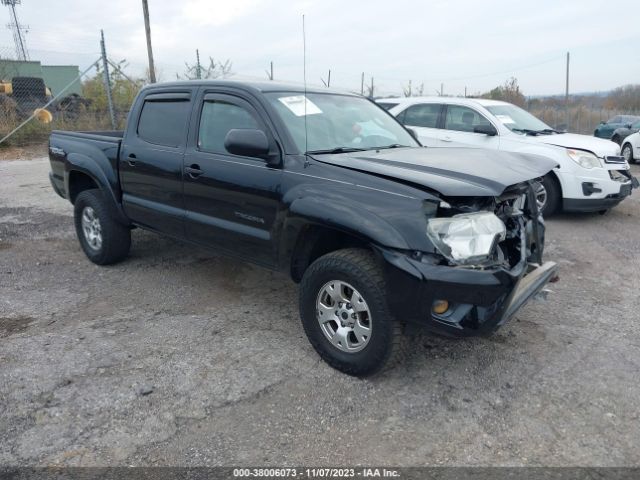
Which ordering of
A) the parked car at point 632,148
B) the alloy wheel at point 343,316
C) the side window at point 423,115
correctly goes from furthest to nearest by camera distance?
the parked car at point 632,148 → the side window at point 423,115 → the alloy wheel at point 343,316

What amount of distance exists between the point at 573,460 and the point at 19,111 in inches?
698

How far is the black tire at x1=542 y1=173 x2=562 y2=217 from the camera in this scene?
23.5 feet

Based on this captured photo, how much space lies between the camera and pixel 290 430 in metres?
2.72

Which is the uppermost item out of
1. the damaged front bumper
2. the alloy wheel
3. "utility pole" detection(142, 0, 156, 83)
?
"utility pole" detection(142, 0, 156, 83)

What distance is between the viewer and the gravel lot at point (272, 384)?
257cm

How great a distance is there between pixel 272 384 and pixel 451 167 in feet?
5.65

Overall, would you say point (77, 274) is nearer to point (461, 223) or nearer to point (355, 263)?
point (355, 263)

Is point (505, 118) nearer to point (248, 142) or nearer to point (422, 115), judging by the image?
point (422, 115)

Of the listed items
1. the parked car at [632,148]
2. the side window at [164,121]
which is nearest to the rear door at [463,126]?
the side window at [164,121]

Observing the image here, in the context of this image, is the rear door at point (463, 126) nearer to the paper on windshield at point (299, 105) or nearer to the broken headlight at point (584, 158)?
the broken headlight at point (584, 158)

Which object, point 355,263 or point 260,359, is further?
point 260,359

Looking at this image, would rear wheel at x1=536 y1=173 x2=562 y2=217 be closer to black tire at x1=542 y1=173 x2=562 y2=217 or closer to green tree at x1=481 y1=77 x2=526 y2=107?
black tire at x1=542 y1=173 x2=562 y2=217

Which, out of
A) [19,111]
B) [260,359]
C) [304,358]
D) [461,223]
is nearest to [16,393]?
[260,359]

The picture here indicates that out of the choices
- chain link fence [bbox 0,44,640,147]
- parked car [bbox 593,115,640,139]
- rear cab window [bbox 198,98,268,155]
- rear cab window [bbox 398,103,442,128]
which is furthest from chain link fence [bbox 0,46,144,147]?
parked car [bbox 593,115,640,139]
